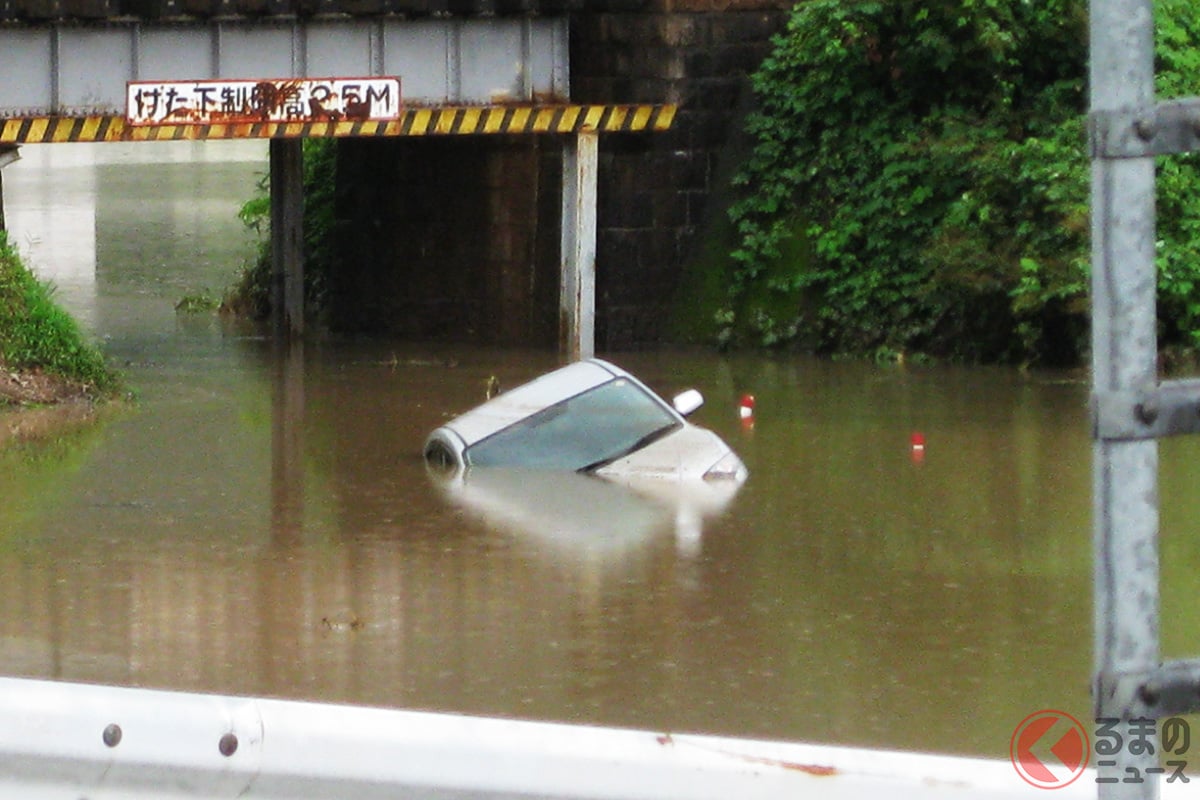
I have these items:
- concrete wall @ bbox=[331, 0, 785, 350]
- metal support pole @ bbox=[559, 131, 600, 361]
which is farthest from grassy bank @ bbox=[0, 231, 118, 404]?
concrete wall @ bbox=[331, 0, 785, 350]

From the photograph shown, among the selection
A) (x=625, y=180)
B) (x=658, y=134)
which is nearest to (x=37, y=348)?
(x=625, y=180)

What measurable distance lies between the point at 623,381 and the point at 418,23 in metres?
7.86

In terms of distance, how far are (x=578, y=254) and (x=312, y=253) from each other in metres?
6.07

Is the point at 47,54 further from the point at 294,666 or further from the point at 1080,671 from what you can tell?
the point at 1080,671

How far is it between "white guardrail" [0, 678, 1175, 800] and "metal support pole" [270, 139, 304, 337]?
1834 centimetres

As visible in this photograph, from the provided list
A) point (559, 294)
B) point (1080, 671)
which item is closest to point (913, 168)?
point (559, 294)

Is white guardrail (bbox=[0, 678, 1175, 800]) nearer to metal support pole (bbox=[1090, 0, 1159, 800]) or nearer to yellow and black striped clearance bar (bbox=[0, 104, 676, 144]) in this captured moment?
metal support pole (bbox=[1090, 0, 1159, 800])

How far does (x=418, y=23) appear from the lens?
19.0 metres

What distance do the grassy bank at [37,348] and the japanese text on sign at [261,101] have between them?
272cm

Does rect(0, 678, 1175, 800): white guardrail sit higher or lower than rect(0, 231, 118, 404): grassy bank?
lower

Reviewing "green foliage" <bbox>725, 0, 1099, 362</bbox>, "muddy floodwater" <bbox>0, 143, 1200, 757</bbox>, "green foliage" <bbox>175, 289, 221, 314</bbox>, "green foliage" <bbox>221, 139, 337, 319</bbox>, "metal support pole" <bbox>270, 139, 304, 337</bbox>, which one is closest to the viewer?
"muddy floodwater" <bbox>0, 143, 1200, 757</bbox>

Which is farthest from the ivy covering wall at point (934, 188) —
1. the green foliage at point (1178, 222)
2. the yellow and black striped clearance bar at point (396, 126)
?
the yellow and black striped clearance bar at point (396, 126)

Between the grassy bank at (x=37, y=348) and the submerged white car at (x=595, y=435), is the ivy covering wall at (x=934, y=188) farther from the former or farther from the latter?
the grassy bank at (x=37, y=348)

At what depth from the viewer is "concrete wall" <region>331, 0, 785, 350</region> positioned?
2017 centimetres
